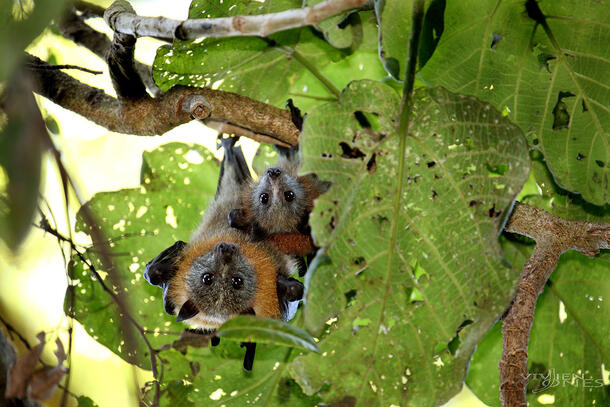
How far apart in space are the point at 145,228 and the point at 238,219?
1.73 ft

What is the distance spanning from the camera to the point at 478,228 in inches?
55.4

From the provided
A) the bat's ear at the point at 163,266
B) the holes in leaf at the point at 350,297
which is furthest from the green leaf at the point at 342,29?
the bat's ear at the point at 163,266

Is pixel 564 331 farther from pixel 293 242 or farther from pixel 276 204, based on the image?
pixel 276 204

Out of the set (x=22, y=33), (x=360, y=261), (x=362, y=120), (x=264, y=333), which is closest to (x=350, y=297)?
(x=360, y=261)

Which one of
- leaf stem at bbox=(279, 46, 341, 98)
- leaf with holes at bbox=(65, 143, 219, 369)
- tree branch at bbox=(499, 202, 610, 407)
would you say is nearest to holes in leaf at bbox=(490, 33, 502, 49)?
tree branch at bbox=(499, 202, 610, 407)

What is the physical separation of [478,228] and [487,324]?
24 cm

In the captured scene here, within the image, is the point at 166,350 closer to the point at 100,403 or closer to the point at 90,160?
the point at 100,403

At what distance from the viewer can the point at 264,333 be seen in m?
1.22

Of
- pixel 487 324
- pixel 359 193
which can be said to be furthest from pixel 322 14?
pixel 487 324

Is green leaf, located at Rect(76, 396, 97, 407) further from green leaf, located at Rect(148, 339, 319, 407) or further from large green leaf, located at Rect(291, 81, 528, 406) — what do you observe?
large green leaf, located at Rect(291, 81, 528, 406)

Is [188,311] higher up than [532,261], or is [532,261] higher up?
[188,311]

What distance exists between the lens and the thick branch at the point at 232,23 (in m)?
1.21

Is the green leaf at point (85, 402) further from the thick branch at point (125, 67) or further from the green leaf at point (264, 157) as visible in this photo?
the green leaf at point (264, 157)

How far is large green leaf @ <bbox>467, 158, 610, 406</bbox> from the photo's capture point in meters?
1.86
